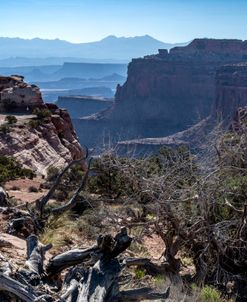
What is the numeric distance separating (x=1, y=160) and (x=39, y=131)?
25.7 ft

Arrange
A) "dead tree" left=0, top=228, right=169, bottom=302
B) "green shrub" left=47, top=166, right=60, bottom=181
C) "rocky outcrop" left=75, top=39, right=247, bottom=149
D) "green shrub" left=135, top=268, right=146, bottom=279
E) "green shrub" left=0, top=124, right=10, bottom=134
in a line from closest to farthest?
1. "dead tree" left=0, top=228, right=169, bottom=302
2. "green shrub" left=135, top=268, right=146, bottom=279
3. "green shrub" left=47, top=166, right=60, bottom=181
4. "green shrub" left=0, top=124, right=10, bottom=134
5. "rocky outcrop" left=75, top=39, right=247, bottom=149

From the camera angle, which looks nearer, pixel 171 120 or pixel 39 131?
pixel 39 131

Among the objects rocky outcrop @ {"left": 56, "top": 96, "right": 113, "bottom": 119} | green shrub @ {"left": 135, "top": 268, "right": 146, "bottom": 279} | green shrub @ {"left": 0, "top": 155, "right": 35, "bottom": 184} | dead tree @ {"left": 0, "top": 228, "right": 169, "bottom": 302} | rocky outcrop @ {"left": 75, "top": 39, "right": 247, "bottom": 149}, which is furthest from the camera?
rocky outcrop @ {"left": 56, "top": 96, "right": 113, "bottom": 119}

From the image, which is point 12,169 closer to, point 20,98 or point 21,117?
point 21,117

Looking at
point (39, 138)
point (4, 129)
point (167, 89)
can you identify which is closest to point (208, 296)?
point (4, 129)

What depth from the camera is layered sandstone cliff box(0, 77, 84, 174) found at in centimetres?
2984

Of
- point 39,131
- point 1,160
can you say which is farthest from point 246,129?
point 39,131

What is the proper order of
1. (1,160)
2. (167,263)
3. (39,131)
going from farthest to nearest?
(39,131), (1,160), (167,263)

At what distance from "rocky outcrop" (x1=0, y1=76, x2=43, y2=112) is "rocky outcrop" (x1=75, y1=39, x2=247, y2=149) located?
7162 cm

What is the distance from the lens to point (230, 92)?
97.9 m

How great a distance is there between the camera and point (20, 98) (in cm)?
3884

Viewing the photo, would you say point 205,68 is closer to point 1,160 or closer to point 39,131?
point 39,131

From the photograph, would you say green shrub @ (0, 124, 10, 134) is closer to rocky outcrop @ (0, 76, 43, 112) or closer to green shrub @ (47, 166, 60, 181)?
green shrub @ (47, 166, 60, 181)

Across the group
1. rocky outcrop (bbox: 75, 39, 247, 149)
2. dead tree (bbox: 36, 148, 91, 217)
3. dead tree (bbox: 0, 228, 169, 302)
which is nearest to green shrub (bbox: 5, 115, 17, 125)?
dead tree (bbox: 36, 148, 91, 217)
